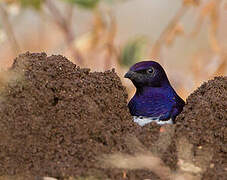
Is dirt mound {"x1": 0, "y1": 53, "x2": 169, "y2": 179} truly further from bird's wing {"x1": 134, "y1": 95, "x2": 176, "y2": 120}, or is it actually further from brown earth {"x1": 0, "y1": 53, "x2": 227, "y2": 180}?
bird's wing {"x1": 134, "y1": 95, "x2": 176, "y2": 120}

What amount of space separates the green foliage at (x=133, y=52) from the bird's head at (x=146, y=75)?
2638 millimetres

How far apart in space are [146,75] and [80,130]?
132 centimetres

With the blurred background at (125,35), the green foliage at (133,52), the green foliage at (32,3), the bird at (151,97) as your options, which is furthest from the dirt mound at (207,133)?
the green foliage at (32,3)

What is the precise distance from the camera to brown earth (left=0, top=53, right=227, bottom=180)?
138 inches

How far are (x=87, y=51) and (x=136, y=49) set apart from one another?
0.88 metres

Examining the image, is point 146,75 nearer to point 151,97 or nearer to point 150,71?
point 150,71

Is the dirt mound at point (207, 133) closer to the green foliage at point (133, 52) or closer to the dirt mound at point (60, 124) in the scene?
the dirt mound at point (60, 124)

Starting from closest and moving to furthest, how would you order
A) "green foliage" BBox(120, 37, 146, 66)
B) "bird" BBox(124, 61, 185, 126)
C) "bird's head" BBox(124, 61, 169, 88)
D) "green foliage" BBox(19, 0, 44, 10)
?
"bird" BBox(124, 61, 185, 126) < "bird's head" BBox(124, 61, 169, 88) < "green foliage" BBox(120, 37, 146, 66) < "green foliage" BBox(19, 0, 44, 10)

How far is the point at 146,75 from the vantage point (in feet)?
16.0

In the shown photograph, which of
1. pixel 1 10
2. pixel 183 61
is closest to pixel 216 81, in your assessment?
pixel 1 10

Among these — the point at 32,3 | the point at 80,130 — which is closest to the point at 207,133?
the point at 80,130

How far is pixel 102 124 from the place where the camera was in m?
3.68

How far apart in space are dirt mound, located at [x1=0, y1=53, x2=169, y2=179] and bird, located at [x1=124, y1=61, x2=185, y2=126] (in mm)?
721

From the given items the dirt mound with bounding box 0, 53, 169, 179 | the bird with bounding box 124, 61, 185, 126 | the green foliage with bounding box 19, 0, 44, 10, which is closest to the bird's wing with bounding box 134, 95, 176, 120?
the bird with bounding box 124, 61, 185, 126
